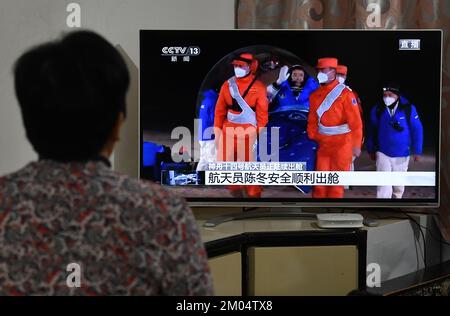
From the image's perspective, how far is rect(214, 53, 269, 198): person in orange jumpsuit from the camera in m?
2.91

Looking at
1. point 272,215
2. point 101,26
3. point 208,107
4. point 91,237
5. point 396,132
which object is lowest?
point 272,215

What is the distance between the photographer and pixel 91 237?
118cm

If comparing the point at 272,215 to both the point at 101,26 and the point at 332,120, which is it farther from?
the point at 101,26

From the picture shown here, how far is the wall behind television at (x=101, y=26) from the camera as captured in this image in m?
2.85

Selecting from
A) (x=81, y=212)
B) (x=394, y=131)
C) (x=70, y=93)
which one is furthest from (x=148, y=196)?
(x=394, y=131)

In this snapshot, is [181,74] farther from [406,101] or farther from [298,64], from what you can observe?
[406,101]

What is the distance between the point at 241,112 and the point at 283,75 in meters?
0.23

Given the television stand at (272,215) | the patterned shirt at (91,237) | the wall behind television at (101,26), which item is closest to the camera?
the patterned shirt at (91,237)

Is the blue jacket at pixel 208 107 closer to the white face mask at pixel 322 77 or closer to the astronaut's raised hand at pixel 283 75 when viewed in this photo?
the astronaut's raised hand at pixel 283 75

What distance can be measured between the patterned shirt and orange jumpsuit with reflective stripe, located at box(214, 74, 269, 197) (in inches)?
68.4

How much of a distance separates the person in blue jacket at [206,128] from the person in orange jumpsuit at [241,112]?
0.02m

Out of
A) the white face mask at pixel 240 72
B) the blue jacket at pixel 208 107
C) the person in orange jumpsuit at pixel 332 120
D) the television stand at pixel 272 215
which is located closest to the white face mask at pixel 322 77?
the person in orange jumpsuit at pixel 332 120
